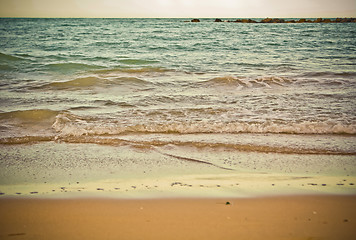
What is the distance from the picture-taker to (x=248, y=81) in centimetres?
900

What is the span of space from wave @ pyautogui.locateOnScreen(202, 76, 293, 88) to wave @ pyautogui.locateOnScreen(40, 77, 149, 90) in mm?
2212

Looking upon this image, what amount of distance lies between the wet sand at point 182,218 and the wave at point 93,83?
19.9ft

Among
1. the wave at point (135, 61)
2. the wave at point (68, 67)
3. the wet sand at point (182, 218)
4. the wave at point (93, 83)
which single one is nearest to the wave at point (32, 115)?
the wave at point (93, 83)

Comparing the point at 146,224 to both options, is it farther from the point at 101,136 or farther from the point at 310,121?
the point at 310,121

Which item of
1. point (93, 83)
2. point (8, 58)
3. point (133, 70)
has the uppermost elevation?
point (8, 58)

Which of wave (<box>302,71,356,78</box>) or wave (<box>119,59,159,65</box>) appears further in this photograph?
wave (<box>119,59,159,65</box>)

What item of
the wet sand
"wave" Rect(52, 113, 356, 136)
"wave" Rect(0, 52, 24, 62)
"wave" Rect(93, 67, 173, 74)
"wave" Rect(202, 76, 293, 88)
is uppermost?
"wave" Rect(0, 52, 24, 62)

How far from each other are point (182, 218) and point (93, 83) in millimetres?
7120

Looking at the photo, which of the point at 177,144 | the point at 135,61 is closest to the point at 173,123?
the point at 177,144

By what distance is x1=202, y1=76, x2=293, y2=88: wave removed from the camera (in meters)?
8.70

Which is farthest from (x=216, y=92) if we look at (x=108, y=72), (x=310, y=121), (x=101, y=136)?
(x=108, y=72)

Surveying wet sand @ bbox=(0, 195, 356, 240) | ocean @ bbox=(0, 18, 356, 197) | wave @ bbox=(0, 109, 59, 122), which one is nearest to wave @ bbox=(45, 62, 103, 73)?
ocean @ bbox=(0, 18, 356, 197)

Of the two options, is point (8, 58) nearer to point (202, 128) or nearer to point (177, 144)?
point (202, 128)

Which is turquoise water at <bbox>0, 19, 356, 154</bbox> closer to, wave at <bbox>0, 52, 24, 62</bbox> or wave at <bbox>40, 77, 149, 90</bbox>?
wave at <bbox>40, 77, 149, 90</bbox>
